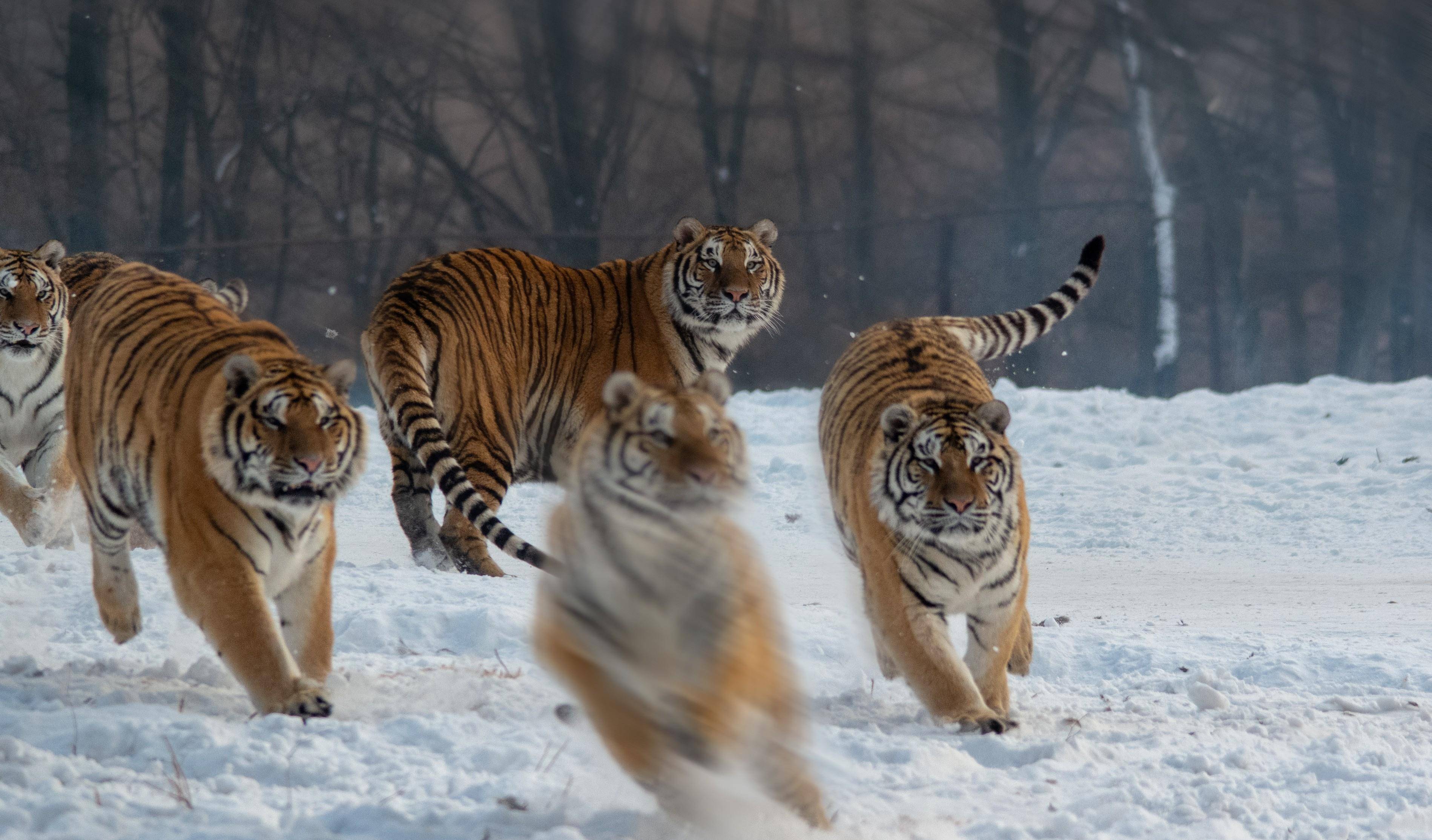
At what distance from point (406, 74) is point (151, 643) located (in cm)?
832

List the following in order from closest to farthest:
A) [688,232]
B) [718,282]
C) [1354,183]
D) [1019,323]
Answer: [1019,323]
[718,282]
[688,232]
[1354,183]

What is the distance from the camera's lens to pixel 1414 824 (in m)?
2.62

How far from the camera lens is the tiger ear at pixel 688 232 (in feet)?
17.2

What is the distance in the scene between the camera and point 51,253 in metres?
5.18

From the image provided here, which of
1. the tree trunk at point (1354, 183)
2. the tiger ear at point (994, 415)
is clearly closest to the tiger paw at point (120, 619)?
the tiger ear at point (994, 415)

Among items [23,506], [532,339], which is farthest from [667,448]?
[23,506]

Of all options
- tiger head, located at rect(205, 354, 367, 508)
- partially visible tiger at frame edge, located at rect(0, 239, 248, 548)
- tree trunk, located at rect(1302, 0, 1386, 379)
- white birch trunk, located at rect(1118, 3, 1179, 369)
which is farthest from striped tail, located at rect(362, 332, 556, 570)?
tree trunk, located at rect(1302, 0, 1386, 379)

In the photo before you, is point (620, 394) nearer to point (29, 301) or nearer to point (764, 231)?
point (764, 231)

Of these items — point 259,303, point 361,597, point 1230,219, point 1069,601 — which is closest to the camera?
point 361,597

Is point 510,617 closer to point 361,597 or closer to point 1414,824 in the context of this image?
point 361,597

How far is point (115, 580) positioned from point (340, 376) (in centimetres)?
97

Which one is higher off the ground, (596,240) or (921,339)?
(596,240)

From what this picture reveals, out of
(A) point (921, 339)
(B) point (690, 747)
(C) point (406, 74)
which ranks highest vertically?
(C) point (406, 74)

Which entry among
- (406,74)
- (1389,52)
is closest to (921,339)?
(406,74)
